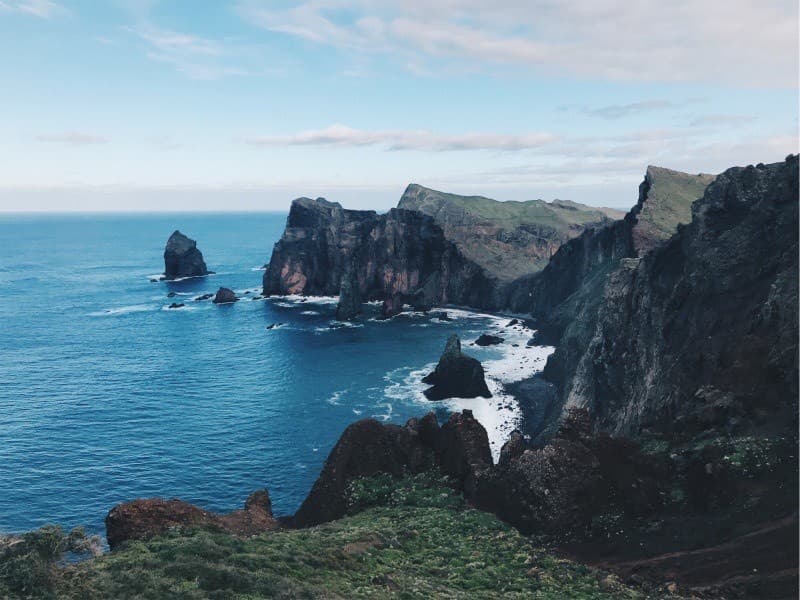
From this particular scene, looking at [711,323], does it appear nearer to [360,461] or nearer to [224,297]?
[360,461]

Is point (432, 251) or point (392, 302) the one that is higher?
point (432, 251)

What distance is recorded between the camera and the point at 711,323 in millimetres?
50438

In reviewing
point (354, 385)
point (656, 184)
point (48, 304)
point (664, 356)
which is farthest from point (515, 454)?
point (48, 304)

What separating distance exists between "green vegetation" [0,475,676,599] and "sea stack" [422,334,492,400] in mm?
53118

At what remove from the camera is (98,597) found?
21.6m

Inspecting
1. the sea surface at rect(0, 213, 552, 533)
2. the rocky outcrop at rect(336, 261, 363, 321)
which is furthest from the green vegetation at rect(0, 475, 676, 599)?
the rocky outcrop at rect(336, 261, 363, 321)

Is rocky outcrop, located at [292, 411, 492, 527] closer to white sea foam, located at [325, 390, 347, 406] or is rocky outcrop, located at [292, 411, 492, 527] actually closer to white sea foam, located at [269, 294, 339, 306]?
white sea foam, located at [325, 390, 347, 406]

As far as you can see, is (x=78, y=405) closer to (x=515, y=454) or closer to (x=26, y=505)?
(x=26, y=505)

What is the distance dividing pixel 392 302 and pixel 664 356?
10218 centimetres

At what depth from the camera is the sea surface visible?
63.6 meters

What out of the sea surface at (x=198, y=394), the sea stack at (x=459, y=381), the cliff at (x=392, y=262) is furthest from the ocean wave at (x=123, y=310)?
the sea stack at (x=459, y=381)

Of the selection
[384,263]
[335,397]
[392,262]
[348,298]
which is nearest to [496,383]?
[335,397]

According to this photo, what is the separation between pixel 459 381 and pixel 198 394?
42.5m

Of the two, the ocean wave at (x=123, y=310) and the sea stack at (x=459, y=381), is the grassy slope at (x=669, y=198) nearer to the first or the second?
the sea stack at (x=459, y=381)
